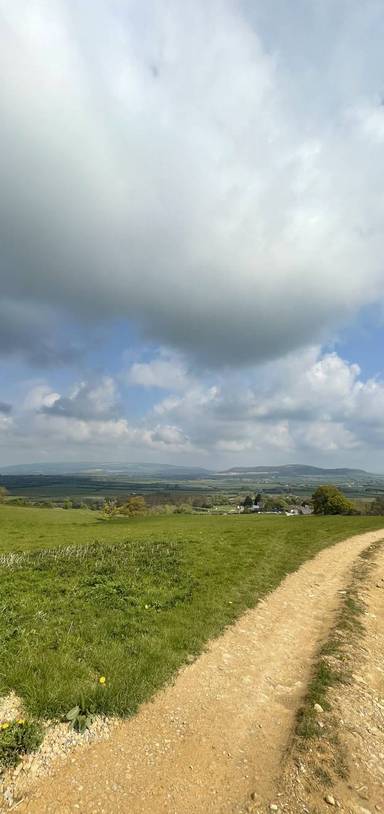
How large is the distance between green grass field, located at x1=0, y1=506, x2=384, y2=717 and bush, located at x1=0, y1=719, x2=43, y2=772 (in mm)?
487

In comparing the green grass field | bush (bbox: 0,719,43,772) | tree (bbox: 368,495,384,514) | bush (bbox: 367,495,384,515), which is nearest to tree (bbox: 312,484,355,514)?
bush (bbox: 367,495,384,515)

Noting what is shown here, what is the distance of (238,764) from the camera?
7.12 metres

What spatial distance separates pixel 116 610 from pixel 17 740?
241 inches

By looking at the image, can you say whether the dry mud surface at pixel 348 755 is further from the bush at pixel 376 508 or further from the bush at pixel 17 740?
the bush at pixel 376 508

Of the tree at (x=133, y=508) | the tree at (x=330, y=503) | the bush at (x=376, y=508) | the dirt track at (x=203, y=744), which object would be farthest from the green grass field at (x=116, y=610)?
the tree at (x=133, y=508)

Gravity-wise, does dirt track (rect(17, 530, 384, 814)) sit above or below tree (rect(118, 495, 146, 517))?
above

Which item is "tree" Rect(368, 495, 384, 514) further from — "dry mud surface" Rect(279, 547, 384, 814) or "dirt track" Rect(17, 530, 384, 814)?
"dry mud surface" Rect(279, 547, 384, 814)

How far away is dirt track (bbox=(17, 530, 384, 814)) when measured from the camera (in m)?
6.33

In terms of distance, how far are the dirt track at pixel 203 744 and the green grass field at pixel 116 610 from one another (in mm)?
721

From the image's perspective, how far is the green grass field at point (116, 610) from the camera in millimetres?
8805

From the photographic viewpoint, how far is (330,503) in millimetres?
65562

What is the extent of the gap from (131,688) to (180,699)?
117 cm

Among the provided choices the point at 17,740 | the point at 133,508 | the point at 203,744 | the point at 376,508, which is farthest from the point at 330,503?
the point at 17,740

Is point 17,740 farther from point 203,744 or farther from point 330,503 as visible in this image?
point 330,503
